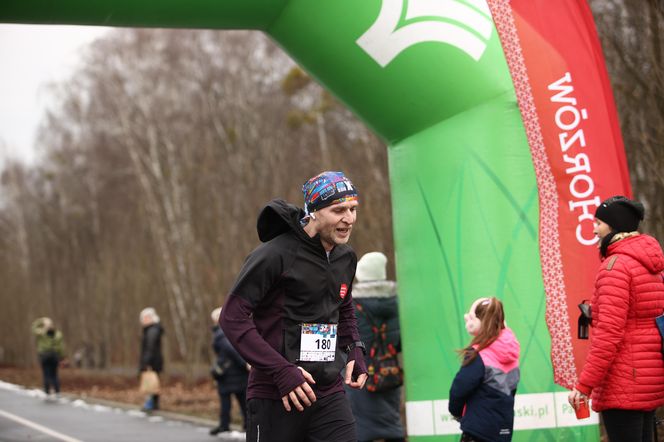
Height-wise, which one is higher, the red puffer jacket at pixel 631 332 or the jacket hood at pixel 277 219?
the jacket hood at pixel 277 219

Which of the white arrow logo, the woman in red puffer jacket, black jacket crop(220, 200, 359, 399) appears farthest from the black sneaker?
black jacket crop(220, 200, 359, 399)

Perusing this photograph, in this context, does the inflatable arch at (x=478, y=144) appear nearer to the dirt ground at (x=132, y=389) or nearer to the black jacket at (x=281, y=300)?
the black jacket at (x=281, y=300)

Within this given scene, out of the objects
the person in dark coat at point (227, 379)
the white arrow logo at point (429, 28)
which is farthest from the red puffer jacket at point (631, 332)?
the person in dark coat at point (227, 379)

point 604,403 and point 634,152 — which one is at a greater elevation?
point 634,152

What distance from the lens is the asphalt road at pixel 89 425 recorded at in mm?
14250

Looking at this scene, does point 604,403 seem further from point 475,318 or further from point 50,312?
point 50,312

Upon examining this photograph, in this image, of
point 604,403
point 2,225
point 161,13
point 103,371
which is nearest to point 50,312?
point 103,371

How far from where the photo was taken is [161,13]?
8.41 m

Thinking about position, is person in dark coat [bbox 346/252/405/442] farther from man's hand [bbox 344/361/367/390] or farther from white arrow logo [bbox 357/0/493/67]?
man's hand [bbox 344/361/367/390]

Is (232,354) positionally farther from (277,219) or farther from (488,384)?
(277,219)

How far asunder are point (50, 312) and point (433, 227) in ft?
114

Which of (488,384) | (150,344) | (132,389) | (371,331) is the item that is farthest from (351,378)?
(132,389)

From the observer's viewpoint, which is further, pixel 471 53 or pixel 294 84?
pixel 294 84

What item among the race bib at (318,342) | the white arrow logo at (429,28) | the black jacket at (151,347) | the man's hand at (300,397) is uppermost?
the white arrow logo at (429,28)
